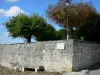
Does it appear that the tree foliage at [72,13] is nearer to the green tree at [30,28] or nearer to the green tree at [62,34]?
the green tree at [62,34]

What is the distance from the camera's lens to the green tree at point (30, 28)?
23453 mm

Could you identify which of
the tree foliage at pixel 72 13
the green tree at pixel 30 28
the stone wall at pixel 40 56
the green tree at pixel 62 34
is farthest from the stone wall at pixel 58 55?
the green tree at pixel 62 34

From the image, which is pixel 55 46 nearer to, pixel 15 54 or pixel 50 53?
pixel 50 53

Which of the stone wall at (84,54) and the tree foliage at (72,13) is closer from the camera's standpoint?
the stone wall at (84,54)

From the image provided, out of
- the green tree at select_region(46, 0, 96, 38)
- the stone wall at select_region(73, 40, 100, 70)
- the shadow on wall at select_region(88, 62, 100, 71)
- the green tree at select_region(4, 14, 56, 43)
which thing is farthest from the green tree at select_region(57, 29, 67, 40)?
the shadow on wall at select_region(88, 62, 100, 71)

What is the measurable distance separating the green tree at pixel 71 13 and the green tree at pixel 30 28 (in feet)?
11.5

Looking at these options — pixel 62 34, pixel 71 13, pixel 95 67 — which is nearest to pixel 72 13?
pixel 71 13

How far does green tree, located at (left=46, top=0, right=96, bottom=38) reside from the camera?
62.7 ft

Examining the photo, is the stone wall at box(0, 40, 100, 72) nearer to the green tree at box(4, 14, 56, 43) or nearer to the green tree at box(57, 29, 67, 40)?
the green tree at box(4, 14, 56, 43)

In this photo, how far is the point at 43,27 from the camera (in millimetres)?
23922

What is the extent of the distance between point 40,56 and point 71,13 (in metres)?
4.59

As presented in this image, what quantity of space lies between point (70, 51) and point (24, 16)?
10.5 m

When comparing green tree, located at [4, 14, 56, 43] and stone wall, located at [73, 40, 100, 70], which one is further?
green tree, located at [4, 14, 56, 43]

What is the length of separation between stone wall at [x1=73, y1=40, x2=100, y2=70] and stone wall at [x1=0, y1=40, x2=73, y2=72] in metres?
0.37
